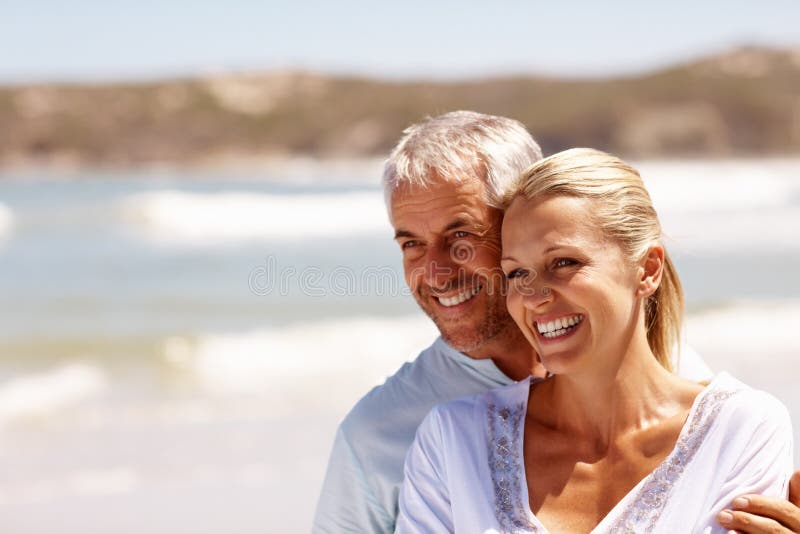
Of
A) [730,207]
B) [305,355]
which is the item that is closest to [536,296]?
[305,355]

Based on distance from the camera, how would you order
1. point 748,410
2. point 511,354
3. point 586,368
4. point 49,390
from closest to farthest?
point 748,410 → point 586,368 → point 511,354 → point 49,390

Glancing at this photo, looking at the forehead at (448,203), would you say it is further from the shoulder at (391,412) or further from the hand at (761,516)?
the hand at (761,516)

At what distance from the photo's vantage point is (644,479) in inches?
76.0

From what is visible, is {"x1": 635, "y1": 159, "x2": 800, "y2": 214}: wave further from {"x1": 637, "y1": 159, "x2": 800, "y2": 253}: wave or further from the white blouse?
the white blouse

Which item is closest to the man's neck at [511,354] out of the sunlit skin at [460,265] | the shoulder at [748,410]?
the sunlit skin at [460,265]

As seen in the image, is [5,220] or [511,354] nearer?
[511,354]

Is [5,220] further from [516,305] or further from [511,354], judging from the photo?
[516,305]

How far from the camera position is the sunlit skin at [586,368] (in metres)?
1.97

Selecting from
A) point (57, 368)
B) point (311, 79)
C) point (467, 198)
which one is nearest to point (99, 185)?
point (57, 368)

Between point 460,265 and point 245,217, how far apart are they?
18.2m

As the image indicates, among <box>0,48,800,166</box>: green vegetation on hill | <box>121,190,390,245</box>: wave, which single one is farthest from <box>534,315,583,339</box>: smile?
<box>0,48,800,166</box>: green vegetation on hill

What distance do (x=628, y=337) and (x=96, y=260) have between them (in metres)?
12.1

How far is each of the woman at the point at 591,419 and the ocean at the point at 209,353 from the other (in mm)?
311

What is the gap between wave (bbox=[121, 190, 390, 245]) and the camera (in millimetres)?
17734
